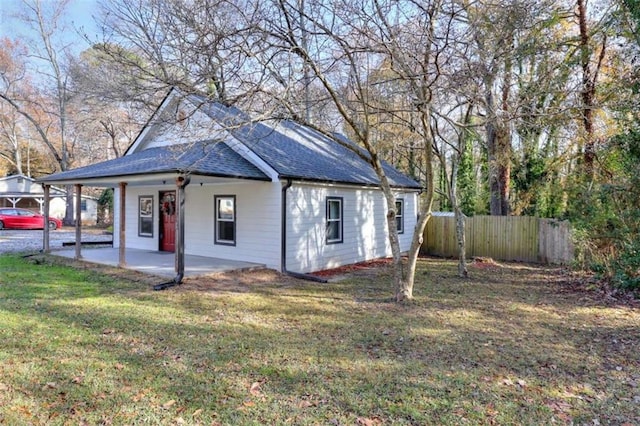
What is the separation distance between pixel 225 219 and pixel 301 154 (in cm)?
292

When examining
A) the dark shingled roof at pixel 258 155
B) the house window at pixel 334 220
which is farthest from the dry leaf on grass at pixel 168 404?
the house window at pixel 334 220

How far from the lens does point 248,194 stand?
10805 millimetres

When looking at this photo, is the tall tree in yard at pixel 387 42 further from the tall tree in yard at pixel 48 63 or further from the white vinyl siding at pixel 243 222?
the tall tree in yard at pixel 48 63

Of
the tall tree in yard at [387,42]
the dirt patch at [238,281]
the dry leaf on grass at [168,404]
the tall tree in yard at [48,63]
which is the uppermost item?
the tall tree in yard at [48,63]

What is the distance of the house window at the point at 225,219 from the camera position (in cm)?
1122

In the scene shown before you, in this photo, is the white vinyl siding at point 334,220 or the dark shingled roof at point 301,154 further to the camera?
the white vinyl siding at point 334,220

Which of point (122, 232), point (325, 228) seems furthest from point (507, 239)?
point (122, 232)

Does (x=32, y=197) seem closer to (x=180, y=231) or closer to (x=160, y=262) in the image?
(x=160, y=262)

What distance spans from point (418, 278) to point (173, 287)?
219 inches

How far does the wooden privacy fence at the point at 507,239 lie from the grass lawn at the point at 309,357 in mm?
5148

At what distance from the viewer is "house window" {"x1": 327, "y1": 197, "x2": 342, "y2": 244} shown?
11633mm

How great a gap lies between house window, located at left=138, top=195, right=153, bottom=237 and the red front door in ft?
1.80

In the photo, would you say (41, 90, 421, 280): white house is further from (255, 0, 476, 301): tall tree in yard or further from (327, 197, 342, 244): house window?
(255, 0, 476, 301): tall tree in yard

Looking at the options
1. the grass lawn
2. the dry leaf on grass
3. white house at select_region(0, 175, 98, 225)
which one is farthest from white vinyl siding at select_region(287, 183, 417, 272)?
white house at select_region(0, 175, 98, 225)
